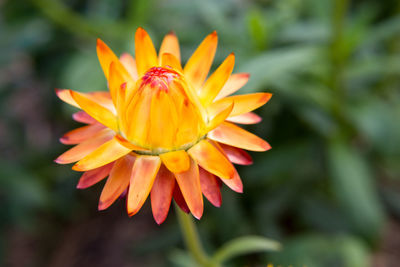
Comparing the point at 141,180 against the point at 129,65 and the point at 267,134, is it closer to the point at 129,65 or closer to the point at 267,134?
the point at 129,65

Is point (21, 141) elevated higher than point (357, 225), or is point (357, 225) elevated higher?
point (21, 141)

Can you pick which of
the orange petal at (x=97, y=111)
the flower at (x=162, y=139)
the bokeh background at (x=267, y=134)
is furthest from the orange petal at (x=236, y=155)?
the bokeh background at (x=267, y=134)

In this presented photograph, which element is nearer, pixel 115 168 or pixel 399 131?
pixel 115 168

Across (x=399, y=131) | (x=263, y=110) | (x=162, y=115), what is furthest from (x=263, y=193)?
(x=162, y=115)

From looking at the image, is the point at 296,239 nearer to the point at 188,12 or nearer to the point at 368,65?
the point at 368,65

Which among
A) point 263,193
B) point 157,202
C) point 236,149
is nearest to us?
point 157,202

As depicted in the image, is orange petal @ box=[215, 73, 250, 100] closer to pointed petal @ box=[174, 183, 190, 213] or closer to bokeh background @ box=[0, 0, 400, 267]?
pointed petal @ box=[174, 183, 190, 213]

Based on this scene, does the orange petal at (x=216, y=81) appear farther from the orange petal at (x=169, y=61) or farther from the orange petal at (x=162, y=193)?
the orange petal at (x=162, y=193)
